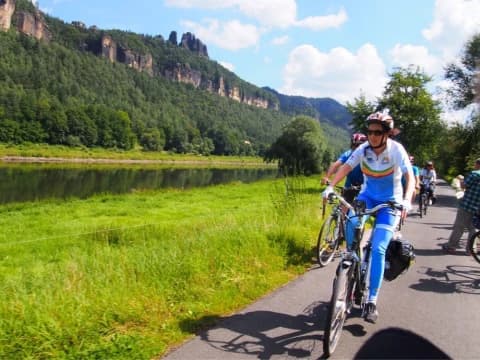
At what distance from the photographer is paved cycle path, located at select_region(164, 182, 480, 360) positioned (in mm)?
3732

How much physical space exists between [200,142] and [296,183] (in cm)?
14114

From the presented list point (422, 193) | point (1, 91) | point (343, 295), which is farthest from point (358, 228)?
point (1, 91)

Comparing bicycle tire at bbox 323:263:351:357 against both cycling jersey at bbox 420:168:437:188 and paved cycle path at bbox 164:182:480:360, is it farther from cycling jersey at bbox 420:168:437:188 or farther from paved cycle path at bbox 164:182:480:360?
cycling jersey at bbox 420:168:437:188

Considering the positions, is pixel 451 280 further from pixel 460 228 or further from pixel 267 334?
pixel 267 334

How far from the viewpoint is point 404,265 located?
4.30m

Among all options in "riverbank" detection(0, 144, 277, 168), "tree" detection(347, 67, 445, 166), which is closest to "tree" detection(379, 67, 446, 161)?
"tree" detection(347, 67, 445, 166)

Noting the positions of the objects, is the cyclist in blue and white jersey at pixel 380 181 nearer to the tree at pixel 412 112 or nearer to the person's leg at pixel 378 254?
the person's leg at pixel 378 254

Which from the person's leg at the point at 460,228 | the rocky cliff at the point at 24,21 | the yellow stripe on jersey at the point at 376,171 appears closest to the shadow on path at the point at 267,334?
the yellow stripe on jersey at the point at 376,171

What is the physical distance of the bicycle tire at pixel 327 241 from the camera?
6.89 m

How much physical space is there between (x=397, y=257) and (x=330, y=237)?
2.89m

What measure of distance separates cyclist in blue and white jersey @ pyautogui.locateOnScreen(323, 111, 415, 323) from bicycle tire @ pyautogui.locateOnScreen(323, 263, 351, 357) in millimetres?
385

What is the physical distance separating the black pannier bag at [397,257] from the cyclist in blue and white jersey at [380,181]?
0.23m

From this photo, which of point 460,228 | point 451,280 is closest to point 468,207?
point 460,228

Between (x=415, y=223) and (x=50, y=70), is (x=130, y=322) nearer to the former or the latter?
(x=415, y=223)
